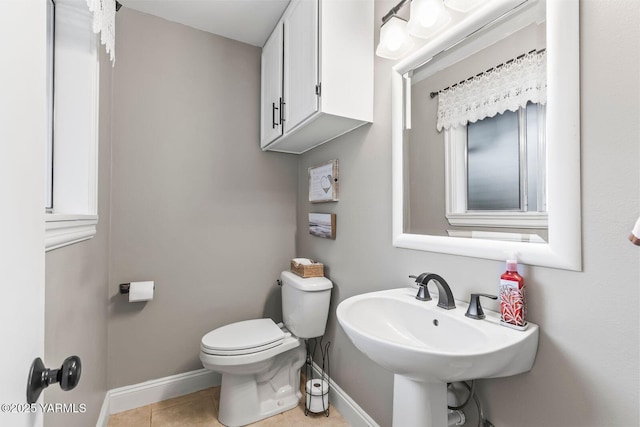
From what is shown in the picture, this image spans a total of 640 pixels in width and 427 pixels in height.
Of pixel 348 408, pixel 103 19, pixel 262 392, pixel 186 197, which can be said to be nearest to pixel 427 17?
pixel 103 19

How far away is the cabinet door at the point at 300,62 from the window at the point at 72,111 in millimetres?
893

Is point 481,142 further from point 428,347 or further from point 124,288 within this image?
point 124,288

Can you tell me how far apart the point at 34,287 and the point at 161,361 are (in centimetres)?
174

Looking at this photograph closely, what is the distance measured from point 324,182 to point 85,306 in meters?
1.33

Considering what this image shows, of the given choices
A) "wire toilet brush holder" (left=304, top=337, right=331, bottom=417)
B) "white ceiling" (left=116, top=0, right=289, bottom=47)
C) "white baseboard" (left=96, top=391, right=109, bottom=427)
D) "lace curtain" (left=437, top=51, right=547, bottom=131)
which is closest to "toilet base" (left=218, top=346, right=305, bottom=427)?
"wire toilet brush holder" (left=304, top=337, right=331, bottom=417)

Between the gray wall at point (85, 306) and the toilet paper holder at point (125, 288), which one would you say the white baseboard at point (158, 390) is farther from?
the toilet paper holder at point (125, 288)

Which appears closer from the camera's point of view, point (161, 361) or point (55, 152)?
point (55, 152)

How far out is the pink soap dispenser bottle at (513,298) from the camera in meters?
0.84

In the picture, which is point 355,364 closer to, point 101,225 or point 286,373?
point 286,373

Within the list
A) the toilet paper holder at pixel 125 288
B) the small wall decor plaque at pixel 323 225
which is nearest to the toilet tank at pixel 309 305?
the small wall decor plaque at pixel 323 225

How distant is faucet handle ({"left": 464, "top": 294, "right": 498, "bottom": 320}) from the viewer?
92cm

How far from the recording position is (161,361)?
1882 millimetres

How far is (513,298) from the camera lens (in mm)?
850

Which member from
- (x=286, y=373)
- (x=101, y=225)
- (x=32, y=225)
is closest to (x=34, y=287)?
(x=32, y=225)
